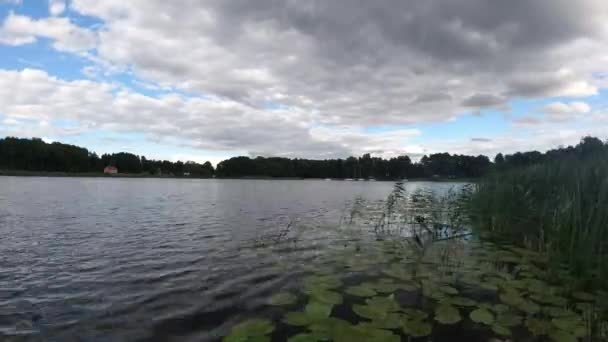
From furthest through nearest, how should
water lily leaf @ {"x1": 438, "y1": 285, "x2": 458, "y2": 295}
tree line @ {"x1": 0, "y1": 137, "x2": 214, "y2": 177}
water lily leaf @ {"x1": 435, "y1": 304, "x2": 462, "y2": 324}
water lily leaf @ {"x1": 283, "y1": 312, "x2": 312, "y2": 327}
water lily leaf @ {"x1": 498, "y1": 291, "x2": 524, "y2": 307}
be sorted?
tree line @ {"x1": 0, "y1": 137, "x2": 214, "y2": 177} < water lily leaf @ {"x1": 438, "y1": 285, "x2": 458, "y2": 295} < water lily leaf @ {"x1": 498, "y1": 291, "x2": 524, "y2": 307} < water lily leaf @ {"x1": 435, "y1": 304, "x2": 462, "y2": 324} < water lily leaf @ {"x1": 283, "y1": 312, "x2": 312, "y2": 327}

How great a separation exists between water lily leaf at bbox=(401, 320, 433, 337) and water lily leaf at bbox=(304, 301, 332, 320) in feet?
3.23

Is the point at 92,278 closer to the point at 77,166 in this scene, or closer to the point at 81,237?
the point at 81,237

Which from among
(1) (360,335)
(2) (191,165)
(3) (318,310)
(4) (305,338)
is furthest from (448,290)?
(2) (191,165)

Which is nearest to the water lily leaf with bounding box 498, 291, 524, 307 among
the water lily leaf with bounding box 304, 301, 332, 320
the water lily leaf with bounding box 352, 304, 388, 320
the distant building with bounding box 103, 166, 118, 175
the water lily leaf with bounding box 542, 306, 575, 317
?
the water lily leaf with bounding box 542, 306, 575, 317

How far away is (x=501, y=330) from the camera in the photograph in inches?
164

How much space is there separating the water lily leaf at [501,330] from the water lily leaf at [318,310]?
6.95 feet

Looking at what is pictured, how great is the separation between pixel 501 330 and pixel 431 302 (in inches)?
47.8

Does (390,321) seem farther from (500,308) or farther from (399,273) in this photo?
(399,273)

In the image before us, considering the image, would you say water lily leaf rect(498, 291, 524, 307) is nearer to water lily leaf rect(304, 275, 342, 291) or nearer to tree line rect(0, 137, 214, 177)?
water lily leaf rect(304, 275, 342, 291)

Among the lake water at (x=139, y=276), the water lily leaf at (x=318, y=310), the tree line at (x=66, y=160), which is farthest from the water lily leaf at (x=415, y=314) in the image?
the tree line at (x=66, y=160)

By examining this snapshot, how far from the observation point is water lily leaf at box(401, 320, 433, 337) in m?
4.04

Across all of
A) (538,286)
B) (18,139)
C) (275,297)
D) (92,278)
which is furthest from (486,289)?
(18,139)

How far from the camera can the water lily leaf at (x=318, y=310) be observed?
4.27 metres

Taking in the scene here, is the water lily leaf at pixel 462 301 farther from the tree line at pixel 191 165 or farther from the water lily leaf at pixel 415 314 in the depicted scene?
the tree line at pixel 191 165
